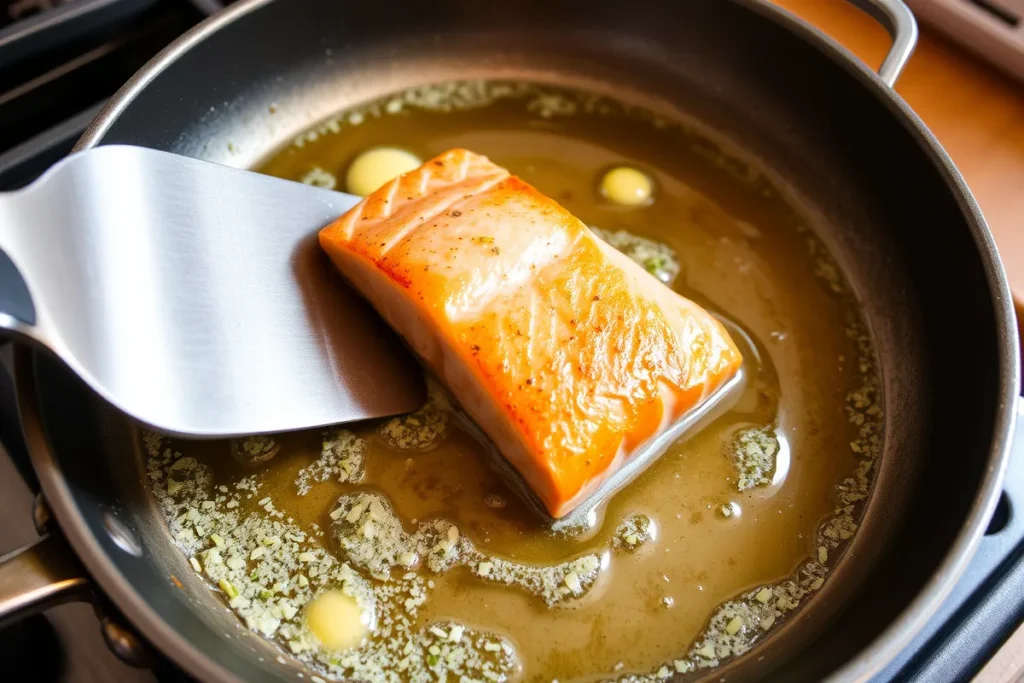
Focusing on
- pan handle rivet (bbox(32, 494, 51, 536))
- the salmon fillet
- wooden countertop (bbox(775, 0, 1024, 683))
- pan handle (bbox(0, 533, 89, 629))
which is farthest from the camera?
wooden countertop (bbox(775, 0, 1024, 683))

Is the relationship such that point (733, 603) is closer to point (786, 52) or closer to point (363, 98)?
point (786, 52)

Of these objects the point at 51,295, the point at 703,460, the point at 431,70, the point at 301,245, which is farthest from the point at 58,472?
the point at 431,70

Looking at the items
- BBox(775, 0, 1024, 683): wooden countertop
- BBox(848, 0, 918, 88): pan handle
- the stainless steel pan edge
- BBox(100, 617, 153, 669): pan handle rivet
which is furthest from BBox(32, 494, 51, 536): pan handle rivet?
BBox(775, 0, 1024, 683): wooden countertop

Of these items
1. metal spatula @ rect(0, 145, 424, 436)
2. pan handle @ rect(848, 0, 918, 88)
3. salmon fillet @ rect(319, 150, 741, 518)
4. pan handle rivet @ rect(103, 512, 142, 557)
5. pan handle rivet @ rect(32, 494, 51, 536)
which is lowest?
pan handle rivet @ rect(103, 512, 142, 557)

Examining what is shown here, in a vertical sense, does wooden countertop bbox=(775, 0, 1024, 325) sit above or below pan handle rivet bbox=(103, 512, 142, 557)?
above

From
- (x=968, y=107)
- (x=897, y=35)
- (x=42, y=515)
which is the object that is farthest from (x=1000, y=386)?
(x=42, y=515)

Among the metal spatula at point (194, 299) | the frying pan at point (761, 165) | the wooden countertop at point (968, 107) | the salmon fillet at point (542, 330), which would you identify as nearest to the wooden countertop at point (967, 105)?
the wooden countertop at point (968, 107)

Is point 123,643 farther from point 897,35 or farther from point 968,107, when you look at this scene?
point 968,107

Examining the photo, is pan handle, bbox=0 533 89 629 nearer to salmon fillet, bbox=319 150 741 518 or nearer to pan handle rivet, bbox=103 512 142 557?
pan handle rivet, bbox=103 512 142 557
